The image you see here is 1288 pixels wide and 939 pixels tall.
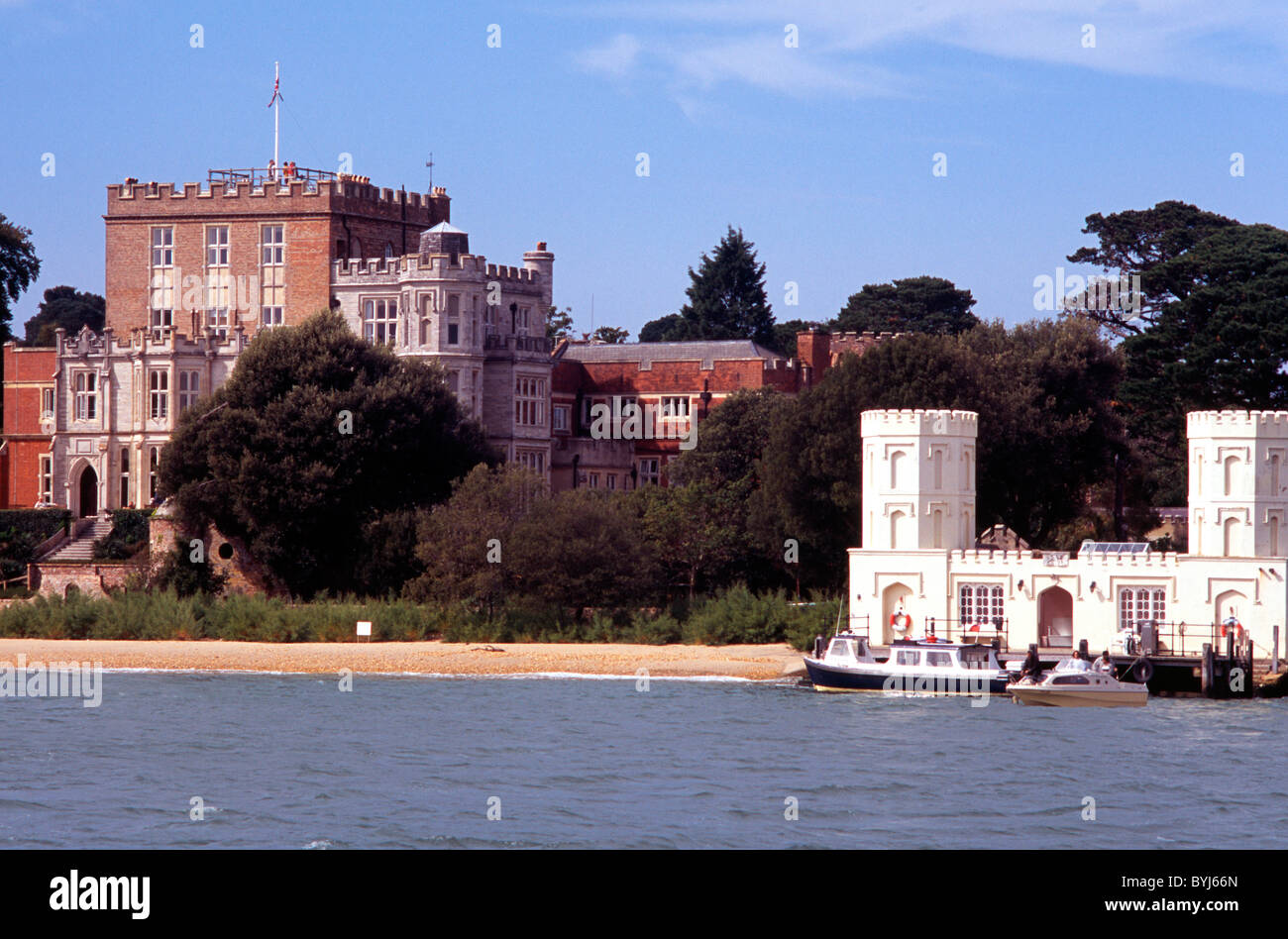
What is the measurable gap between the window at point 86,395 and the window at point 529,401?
1586 cm

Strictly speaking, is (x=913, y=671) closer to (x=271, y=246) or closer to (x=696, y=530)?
(x=696, y=530)

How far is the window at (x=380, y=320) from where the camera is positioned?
2908 inches

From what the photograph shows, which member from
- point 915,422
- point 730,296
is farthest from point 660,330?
point 915,422

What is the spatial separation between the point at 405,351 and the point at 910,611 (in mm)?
24253

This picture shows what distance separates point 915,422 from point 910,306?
59.7 meters

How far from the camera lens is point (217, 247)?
77688 millimetres

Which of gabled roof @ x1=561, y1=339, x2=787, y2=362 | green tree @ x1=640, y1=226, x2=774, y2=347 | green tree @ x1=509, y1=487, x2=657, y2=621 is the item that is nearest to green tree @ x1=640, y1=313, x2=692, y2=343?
green tree @ x1=640, y1=226, x2=774, y2=347

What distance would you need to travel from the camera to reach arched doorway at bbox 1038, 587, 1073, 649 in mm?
56750

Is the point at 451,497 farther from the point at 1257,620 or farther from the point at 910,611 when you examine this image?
the point at 1257,620

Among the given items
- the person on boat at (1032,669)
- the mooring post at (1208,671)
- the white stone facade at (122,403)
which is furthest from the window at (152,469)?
the mooring post at (1208,671)

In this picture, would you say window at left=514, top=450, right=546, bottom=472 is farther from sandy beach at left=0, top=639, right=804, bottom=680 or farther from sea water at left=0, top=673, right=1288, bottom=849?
sea water at left=0, top=673, right=1288, bottom=849

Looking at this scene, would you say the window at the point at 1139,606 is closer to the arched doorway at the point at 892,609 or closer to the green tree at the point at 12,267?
the arched doorway at the point at 892,609

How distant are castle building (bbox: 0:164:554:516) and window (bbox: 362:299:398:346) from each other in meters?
0.05
